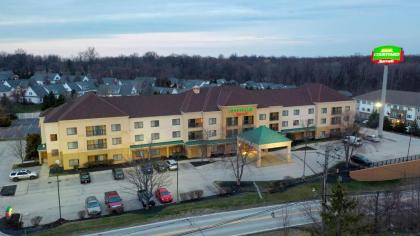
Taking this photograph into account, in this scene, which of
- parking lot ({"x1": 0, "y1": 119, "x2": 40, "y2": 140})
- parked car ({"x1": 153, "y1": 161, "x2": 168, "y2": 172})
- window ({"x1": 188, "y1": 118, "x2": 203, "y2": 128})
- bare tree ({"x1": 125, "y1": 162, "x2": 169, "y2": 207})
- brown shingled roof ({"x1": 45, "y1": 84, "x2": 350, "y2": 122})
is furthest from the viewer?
parking lot ({"x1": 0, "y1": 119, "x2": 40, "y2": 140})

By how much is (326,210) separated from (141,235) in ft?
40.1

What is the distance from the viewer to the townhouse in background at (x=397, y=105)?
2702 inches

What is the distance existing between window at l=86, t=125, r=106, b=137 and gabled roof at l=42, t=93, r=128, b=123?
4.17ft

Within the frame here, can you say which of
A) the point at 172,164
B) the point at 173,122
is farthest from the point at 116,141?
the point at 172,164

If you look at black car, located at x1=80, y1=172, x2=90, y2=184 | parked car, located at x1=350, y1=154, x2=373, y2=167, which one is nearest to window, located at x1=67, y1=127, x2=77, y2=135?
black car, located at x1=80, y1=172, x2=90, y2=184

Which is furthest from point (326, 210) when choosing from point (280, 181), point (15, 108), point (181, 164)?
point (15, 108)

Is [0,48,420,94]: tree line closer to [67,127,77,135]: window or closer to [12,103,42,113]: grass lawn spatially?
[12,103,42,113]: grass lawn

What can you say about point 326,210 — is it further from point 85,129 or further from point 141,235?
point 85,129

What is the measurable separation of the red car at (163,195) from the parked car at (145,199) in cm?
78

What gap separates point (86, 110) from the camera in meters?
42.2

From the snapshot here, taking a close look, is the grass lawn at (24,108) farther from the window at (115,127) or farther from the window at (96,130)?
the window at (115,127)

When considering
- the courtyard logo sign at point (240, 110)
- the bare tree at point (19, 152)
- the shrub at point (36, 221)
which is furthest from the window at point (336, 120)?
the bare tree at point (19, 152)

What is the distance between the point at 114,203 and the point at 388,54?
4657 centimetres

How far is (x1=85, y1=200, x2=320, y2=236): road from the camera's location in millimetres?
24359
